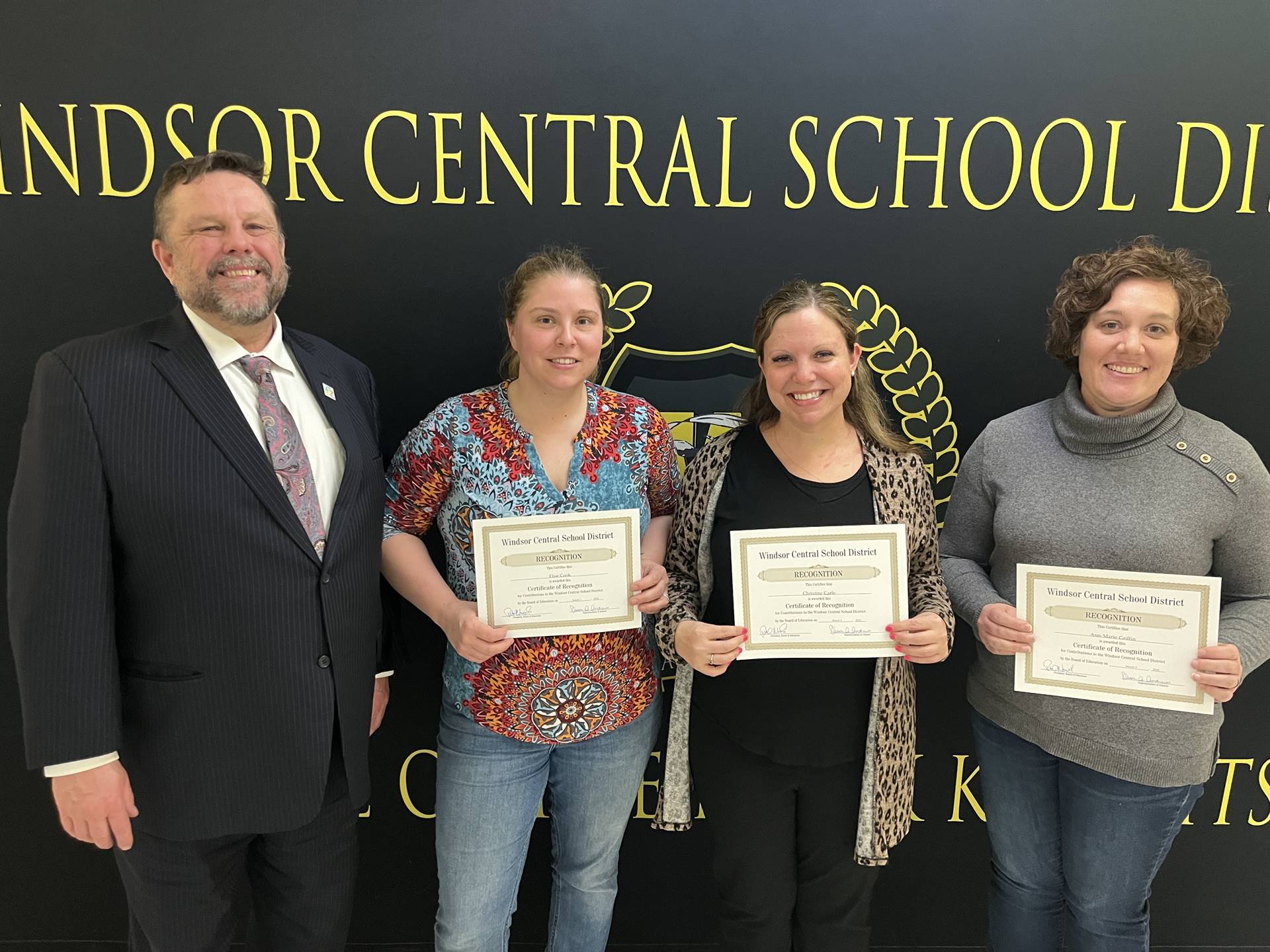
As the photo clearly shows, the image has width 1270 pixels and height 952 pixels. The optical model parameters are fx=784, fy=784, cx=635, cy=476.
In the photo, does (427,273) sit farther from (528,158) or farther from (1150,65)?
(1150,65)

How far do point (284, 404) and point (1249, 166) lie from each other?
102 inches

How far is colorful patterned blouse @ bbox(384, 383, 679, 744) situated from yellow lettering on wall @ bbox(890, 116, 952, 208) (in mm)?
1080

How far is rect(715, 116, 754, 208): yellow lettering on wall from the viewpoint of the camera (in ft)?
7.02

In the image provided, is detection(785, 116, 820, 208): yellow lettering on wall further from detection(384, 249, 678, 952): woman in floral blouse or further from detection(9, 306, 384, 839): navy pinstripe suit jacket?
detection(9, 306, 384, 839): navy pinstripe suit jacket

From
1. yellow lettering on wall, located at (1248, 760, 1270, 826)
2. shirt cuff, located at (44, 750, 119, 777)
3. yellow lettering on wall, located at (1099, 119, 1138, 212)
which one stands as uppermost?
yellow lettering on wall, located at (1099, 119, 1138, 212)

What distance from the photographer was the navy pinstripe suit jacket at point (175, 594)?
4.50ft

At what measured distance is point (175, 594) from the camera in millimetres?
1438

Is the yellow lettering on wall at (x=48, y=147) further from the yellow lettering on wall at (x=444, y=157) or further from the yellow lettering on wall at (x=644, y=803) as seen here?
the yellow lettering on wall at (x=644, y=803)

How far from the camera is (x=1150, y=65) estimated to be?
83.9 inches

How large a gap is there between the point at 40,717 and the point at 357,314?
1239 millimetres

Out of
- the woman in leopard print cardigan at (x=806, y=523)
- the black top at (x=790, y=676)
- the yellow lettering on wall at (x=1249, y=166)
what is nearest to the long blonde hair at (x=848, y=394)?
the woman in leopard print cardigan at (x=806, y=523)

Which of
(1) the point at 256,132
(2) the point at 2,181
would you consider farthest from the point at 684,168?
(2) the point at 2,181
